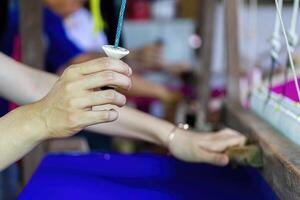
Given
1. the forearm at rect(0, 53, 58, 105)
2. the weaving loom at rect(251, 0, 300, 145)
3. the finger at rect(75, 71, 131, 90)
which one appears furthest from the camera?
the forearm at rect(0, 53, 58, 105)

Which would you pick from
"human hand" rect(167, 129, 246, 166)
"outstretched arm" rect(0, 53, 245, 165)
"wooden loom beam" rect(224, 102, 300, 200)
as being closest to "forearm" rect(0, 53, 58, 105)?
"outstretched arm" rect(0, 53, 245, 165)

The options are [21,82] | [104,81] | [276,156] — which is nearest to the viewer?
[104,81]

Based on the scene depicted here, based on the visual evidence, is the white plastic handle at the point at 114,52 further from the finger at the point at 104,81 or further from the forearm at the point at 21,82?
the forearm at the point at 21,82

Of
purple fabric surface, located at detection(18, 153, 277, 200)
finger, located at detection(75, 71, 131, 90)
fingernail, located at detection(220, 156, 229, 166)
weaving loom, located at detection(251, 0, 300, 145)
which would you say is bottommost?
purple fabric surface, located at detection(18, 153, 277, 200)

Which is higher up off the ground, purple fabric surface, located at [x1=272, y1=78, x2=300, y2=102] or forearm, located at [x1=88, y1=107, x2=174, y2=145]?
purple fabric surface, located at [x1=272, y1=78, x2=300, y2=102]

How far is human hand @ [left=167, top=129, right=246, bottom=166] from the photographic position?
2.99 ft

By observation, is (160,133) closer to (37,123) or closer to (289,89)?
(289,89)

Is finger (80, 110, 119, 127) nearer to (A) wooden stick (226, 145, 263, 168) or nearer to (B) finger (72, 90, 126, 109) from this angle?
(B) finger (72, 90, 126, 109)

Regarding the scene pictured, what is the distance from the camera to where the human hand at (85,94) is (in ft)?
1.87

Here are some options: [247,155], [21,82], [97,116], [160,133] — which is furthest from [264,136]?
[21,82]

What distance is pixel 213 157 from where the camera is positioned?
0.91 m

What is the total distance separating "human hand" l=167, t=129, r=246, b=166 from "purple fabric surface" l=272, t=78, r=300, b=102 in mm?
114

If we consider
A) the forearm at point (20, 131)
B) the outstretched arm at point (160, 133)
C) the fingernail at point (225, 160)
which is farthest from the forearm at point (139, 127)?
the forearm at point (20, 131)

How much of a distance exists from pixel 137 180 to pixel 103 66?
403mm
